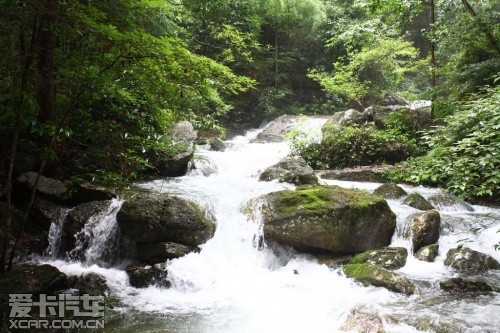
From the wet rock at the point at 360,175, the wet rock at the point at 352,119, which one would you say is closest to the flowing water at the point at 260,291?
the wet rock at the point at 360,175

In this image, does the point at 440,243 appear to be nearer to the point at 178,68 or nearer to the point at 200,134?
the point at 178,68

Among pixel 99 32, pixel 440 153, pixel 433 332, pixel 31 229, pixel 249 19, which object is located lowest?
pixel 433 332

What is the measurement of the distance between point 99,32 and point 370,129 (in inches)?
440

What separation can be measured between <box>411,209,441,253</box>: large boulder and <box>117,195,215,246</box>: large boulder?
418 cm

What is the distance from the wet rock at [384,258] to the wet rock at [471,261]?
827 millimetres

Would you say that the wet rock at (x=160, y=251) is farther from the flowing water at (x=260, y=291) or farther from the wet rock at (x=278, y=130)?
the wet rock at (x=278, y=130)

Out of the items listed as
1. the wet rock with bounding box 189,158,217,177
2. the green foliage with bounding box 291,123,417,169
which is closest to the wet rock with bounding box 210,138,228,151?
the wet rock with bounding box 189,158,217,177

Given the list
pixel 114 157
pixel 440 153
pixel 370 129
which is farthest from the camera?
pixel 370 129

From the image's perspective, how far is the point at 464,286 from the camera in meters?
6.04

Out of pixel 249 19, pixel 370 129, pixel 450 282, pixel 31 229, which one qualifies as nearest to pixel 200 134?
pixel 249 19

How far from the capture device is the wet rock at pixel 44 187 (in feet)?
23.2

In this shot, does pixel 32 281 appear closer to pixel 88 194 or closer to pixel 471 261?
pixel 88 194

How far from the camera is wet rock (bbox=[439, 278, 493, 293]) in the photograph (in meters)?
5.97

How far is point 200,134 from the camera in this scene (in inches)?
691
